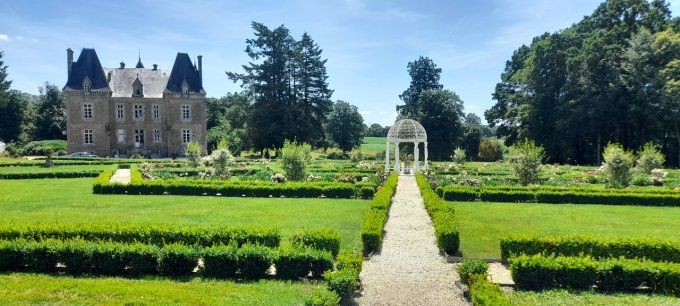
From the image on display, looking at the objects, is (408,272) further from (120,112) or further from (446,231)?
(120,112)

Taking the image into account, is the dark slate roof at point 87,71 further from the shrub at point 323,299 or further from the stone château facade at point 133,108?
the shrub at point 323,299

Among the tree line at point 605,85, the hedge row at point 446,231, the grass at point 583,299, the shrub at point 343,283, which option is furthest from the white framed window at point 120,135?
the grass at point 583,299

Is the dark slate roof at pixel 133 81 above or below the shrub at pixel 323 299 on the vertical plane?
above

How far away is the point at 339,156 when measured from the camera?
191ft

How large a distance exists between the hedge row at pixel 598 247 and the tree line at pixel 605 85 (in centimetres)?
3517

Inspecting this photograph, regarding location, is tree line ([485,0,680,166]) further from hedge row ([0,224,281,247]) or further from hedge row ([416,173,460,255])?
hedge row ([0,224,281,247])

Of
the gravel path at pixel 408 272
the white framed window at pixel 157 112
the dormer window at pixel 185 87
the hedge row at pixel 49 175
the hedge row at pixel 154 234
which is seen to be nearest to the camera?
the gravel path at pixel 408 272

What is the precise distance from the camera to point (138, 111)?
5272 centimetres

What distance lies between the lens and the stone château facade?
1992 inches

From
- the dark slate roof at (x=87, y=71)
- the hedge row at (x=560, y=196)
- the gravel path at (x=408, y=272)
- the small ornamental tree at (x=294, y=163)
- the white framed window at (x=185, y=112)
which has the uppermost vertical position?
the dark slate roof at (x=87, y=71)

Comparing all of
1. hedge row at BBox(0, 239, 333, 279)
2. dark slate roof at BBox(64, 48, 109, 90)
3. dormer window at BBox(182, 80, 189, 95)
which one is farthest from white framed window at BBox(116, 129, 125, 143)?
hedge row at BBox(0, 239, 333, 279)

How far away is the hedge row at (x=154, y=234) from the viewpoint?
1059cm

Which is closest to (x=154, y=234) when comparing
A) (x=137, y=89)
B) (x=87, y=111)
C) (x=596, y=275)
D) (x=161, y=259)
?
(x=161, y=259)

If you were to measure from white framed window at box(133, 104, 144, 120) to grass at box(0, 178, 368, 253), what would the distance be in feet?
103
